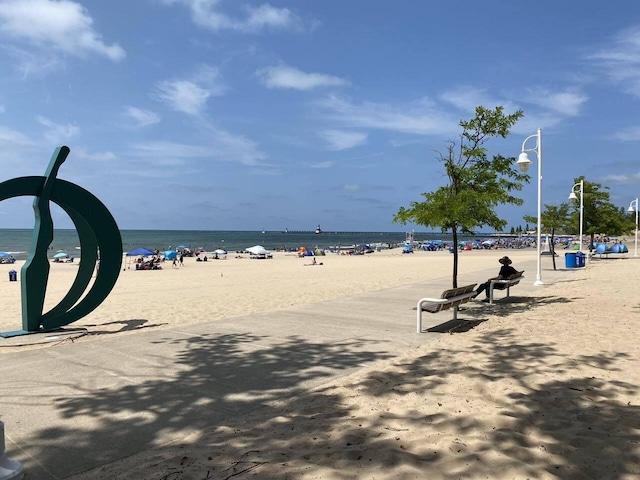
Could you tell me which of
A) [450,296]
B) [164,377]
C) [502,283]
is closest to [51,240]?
[164,377]

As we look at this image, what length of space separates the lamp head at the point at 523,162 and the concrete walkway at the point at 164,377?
20.9 ft

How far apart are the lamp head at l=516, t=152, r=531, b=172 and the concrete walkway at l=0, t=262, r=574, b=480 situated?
20.9 feet

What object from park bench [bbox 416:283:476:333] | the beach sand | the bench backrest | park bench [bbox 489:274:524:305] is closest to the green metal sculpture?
the beach sand

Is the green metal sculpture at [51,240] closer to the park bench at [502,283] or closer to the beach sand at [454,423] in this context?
the beach sand at [454,423]

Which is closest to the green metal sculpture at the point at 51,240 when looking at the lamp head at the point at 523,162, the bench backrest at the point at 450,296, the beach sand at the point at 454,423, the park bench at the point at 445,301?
the beach sand at the point at 454,423

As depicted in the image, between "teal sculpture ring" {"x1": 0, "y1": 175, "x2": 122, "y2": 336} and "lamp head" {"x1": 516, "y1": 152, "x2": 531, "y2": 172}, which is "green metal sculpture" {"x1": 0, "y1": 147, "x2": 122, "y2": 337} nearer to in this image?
"teal sculpture ring" {"x1": 0, "y1": 175, "x2": 122, "y2": 336}

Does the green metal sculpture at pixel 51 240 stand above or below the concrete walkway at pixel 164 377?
above

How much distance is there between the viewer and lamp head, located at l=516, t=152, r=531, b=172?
13.5 metres

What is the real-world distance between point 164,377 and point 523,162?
1204 centimetres

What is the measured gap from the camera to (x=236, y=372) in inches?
222

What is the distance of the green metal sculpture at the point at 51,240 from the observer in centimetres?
793

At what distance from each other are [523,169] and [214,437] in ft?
42.6

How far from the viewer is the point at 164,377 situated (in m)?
5.43

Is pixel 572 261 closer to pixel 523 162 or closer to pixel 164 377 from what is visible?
pixel 523 162
